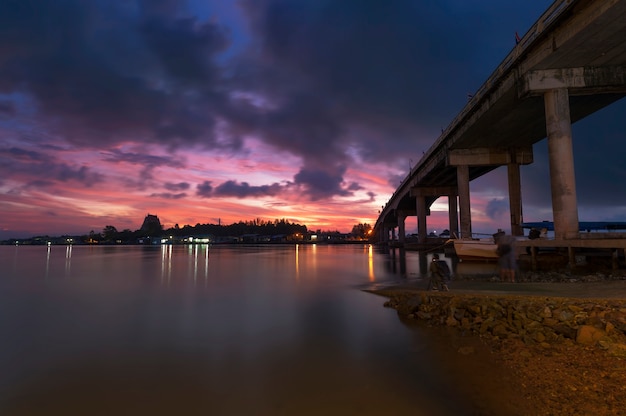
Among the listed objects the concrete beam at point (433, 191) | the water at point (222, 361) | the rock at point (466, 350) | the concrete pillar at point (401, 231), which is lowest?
the water at point (222, 361)

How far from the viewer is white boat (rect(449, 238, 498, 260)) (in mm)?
36619

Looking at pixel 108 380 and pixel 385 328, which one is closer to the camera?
pixel 108 380

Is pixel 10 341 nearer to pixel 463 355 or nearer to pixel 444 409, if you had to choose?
pixel 444 409

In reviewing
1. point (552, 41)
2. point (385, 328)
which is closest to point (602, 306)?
point (385, 328)

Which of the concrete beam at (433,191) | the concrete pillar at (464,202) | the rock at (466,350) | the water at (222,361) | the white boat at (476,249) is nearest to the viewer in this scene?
the water at (222,361)

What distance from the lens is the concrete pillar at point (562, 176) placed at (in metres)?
24.6

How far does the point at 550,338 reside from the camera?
8.91 m

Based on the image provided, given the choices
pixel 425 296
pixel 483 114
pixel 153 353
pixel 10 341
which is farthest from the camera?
pixel 483 114

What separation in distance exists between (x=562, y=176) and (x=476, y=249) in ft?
46.9

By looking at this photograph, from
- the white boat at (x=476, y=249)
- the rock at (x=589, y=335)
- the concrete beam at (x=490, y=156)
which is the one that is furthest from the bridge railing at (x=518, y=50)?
the rock at (x=589, y=335)

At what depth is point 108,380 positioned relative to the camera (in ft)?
25.2

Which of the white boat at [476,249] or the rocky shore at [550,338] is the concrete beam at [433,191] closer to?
A: the white boat at [476,249]

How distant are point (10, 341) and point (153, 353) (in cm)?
568

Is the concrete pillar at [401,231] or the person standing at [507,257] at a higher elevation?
the concrete pillar at [401,231]
